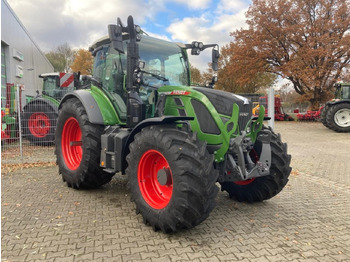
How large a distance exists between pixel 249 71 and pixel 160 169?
24038 mm

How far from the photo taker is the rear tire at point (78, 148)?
15.4 feet

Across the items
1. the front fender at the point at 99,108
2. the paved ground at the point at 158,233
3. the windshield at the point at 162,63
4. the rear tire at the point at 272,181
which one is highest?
the windshield at the point at 162,63

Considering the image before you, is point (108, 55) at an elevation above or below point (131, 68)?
above

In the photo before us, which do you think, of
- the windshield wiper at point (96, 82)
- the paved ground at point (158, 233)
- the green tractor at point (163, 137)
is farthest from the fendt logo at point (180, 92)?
the windshield wiper at point (96, 82)

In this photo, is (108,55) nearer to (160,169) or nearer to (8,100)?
(160,169)

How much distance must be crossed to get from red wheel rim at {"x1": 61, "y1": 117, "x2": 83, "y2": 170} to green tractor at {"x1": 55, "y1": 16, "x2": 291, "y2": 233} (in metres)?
0.02

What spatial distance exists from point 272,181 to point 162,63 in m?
2.46

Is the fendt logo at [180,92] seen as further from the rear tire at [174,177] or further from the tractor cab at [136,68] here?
Answer: the rear tire at [174,177]

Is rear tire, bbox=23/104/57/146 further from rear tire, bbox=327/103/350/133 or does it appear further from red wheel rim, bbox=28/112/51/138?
rear tire, bbox=327/103/350/133

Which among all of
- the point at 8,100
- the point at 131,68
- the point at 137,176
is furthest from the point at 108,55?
the point at 8,100

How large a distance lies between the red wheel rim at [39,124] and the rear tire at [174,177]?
677 centimetres

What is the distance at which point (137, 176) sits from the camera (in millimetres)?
3744

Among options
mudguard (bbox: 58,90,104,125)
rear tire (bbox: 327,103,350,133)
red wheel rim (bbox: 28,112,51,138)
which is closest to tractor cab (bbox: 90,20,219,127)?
mudguard (bbox: 58,90,104,125)

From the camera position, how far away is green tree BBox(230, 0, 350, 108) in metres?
22.4
